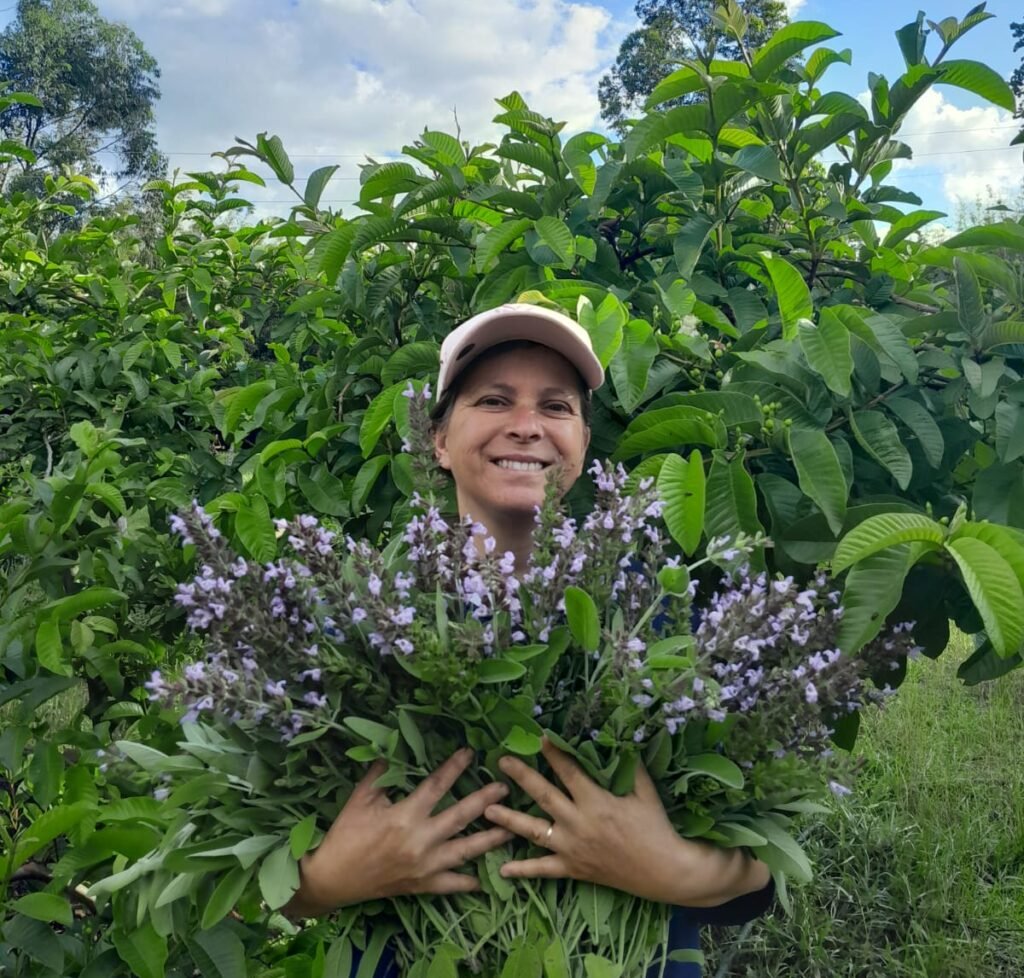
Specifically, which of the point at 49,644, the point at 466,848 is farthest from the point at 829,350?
the point at 49,644

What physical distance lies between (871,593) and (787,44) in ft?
2.85

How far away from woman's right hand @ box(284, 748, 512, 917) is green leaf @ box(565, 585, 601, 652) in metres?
0.19

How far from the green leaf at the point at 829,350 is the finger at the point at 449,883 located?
2.41 ft

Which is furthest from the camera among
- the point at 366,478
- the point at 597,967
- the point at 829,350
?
the point at 366,478

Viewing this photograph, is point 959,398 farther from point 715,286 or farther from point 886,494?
point 715,286

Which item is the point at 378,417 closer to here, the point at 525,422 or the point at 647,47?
the point at 525,422

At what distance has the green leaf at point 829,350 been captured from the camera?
3.71 feet

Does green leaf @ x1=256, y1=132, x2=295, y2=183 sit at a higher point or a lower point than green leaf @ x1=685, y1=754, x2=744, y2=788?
higher

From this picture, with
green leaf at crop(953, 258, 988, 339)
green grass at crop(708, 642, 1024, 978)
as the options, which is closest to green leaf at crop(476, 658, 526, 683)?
green leaf at crop(953, 258, 988, 339)

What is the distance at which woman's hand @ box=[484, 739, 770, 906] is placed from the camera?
887 millimetres

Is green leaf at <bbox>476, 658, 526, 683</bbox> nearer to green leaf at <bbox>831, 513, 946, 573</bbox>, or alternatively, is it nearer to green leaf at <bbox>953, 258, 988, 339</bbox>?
green leaf at <bbox>831, 513, 946, 573</bbox>

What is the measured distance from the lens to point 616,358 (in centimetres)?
125

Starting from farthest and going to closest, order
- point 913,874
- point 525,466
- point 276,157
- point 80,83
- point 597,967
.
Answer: point 80,83
point 913,874
point 276,157
point 525,466
point 597,967

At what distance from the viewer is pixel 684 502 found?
41.3 inches
